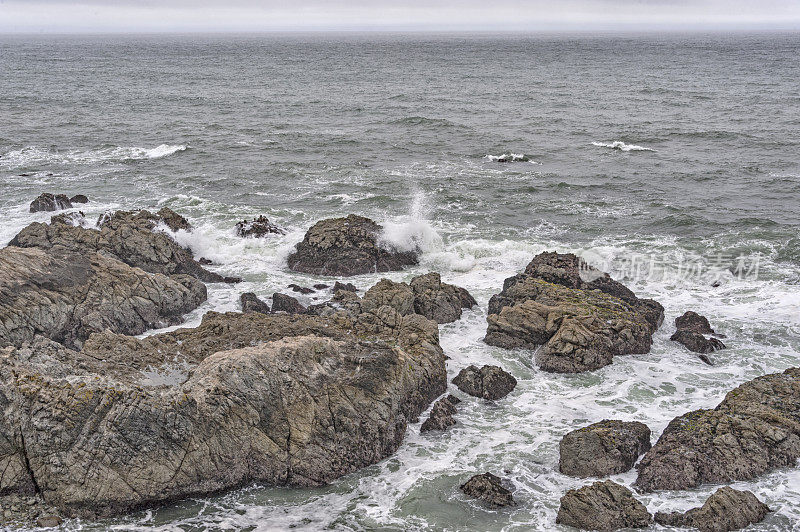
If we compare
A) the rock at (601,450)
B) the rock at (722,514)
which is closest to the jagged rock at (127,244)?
the rock at (601,450)

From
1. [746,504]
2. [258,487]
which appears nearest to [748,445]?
[746,504]

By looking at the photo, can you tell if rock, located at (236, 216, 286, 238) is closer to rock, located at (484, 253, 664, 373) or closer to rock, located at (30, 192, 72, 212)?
rock, located at (30, 192, 72, 212)

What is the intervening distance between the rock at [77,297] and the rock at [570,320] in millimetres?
10315

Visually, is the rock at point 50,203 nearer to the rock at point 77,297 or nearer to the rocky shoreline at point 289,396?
the rock at point 77,297

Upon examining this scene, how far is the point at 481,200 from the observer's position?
122 ft

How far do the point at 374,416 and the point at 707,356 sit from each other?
10.6m

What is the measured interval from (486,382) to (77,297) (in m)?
12.1

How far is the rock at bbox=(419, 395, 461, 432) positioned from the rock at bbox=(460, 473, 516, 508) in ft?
7.50

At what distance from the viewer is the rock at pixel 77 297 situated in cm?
1934

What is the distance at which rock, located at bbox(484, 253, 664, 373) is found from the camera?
19.8 metres

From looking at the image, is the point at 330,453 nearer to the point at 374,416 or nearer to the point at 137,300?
the point at 374,416

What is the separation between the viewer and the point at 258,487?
14.5 meters

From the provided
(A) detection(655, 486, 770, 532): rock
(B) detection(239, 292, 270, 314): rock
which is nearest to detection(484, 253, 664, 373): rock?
(A) detection(655, 486, 770, 532): rock

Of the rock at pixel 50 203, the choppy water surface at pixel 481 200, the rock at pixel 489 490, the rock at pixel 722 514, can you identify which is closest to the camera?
the rock at pixel 722 514
